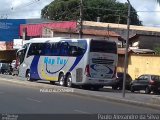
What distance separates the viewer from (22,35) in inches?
3046

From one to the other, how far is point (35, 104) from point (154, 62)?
26.6m

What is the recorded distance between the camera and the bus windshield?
107 ft

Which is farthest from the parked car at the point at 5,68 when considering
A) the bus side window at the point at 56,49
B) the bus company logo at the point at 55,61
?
the bus side window at the point at 56,49

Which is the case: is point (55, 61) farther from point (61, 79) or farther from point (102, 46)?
point (102, 46)

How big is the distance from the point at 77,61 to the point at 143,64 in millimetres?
15038

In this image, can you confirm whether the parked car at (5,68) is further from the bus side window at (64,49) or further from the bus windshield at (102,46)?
the bus windshield at (102,46)

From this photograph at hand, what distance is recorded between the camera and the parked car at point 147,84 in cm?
3578

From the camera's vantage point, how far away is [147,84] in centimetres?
3628

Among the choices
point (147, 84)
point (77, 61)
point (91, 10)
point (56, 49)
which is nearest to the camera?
point (77, 61)

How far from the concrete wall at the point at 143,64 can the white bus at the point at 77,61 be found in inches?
438

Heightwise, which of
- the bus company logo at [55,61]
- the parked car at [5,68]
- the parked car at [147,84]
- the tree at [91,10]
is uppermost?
the tree at [91,10]

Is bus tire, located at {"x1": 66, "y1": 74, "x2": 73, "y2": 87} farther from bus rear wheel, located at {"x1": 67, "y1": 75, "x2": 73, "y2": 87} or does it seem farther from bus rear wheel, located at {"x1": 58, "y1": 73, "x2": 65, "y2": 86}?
bus rear wheel, located at {"x1": 58, "y1": 73, "x2": 65, "y2": 86}

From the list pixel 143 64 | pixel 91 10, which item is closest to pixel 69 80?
pixel 143 64

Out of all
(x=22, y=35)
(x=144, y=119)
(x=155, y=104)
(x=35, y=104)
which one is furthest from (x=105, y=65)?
(x=22, y=35)
